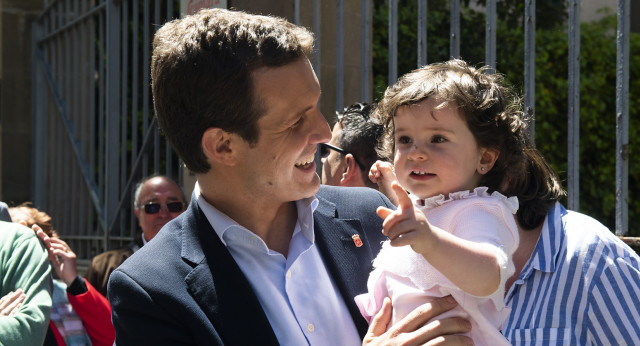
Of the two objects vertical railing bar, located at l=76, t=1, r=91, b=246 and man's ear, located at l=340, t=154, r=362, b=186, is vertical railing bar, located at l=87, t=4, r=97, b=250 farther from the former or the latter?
man's ear, located at l=340, t=154, r=362, b=186

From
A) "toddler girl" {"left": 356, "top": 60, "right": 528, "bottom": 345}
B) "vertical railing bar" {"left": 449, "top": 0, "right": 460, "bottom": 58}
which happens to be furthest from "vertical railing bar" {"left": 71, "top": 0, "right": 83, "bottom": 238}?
"toddler girl" {"left": 356, "top": 60, "right": 528, "bottom": 345}

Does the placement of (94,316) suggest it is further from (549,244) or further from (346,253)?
(549,244)

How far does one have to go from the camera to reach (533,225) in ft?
7.38

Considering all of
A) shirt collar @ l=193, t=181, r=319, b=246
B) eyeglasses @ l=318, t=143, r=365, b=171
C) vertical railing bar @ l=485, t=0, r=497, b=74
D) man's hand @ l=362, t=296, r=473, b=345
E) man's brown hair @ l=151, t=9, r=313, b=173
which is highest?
vertical railing bar @ l=485, t=0, r=497, b=74

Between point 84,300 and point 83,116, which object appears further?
point 83,116

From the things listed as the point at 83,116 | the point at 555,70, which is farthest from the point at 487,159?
the point at 555,70

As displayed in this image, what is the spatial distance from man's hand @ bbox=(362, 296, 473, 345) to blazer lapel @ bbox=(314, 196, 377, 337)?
0.09 meters

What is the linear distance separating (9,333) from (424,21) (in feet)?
7.63

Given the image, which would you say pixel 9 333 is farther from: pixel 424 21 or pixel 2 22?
pixel 2 22

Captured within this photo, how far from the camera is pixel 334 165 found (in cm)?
368

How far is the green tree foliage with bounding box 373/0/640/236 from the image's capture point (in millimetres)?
8664

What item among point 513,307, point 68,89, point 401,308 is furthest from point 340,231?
point 68,89

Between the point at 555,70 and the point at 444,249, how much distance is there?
810cm

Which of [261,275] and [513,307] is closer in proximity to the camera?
[261,275]
